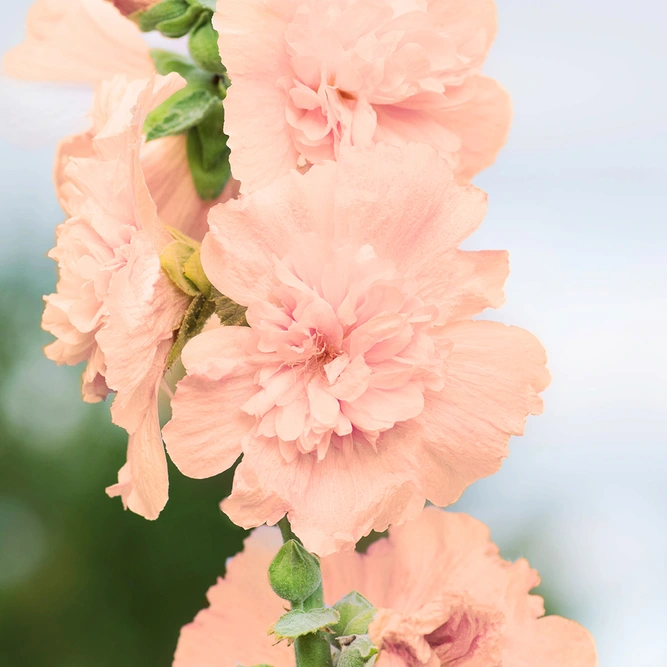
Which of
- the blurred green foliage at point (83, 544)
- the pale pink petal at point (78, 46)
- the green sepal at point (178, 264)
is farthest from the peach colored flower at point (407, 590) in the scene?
the blurred green foliage at point (83, 544)

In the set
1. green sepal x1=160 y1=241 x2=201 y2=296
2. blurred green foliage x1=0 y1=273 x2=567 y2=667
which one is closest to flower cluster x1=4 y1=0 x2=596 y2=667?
green sepal x1=160 y1=241 x2=201 y2=296

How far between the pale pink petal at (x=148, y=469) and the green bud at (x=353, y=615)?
18 cm

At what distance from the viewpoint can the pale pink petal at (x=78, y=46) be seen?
2.55ft

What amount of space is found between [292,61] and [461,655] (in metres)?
0.41

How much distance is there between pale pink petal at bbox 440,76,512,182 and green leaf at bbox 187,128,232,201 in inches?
8.1

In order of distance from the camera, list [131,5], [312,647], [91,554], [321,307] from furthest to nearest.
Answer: [91,554], [131,5], [312,647], [321,307]

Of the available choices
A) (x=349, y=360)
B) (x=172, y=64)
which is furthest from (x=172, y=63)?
(x=349, y=360)

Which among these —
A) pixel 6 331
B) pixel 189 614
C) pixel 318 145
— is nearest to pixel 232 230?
pixel 318 145

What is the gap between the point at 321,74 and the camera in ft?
1.99

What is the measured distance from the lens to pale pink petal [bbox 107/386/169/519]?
1.91 feet

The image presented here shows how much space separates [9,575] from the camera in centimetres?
210

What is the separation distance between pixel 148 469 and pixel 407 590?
31 cm

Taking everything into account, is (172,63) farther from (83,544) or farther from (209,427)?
(83,544)

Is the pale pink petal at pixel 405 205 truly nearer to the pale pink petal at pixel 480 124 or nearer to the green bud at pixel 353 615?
the pale pink petal at pixel 480 124
